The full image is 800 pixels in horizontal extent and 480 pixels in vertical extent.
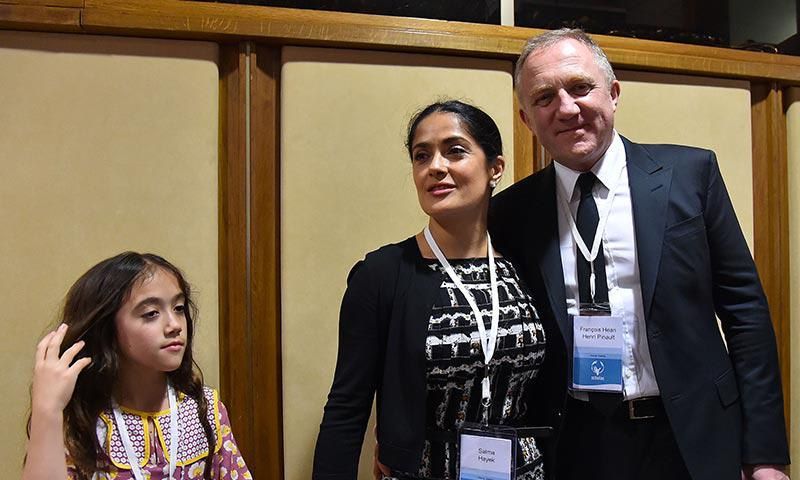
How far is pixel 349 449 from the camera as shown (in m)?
1.47

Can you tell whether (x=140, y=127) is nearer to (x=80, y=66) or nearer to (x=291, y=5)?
(x=80, y=66)

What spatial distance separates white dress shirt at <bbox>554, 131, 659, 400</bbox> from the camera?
150cm

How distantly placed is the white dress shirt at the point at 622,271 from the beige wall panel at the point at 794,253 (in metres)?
1.18

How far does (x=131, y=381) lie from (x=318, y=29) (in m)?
1.10

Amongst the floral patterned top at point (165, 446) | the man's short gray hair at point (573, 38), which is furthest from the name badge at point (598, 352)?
the floral patterned top at point (165, 446)

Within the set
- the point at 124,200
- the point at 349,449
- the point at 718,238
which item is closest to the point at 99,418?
the point at 349,449

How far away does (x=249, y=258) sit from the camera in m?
1.92

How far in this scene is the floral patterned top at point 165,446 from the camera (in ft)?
4.45

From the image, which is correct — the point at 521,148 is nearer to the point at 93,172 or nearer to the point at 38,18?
the point at 93,172

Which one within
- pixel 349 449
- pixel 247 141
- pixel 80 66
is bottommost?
pixel 349 449

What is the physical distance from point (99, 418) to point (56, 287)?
586 mm

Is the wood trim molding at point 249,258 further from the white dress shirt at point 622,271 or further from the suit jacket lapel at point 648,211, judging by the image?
the suit jacket lapel at point 648,211

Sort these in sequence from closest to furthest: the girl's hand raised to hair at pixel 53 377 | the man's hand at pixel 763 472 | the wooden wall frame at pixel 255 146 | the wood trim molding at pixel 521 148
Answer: the girl's hand raised to hair at pixel 53 377
the man's hand at pixel 763 472
the wooden wall frame at pixel 255 146
the wood trim molding at pixel 521 148

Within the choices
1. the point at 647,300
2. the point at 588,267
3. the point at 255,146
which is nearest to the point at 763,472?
the point at 647,300
